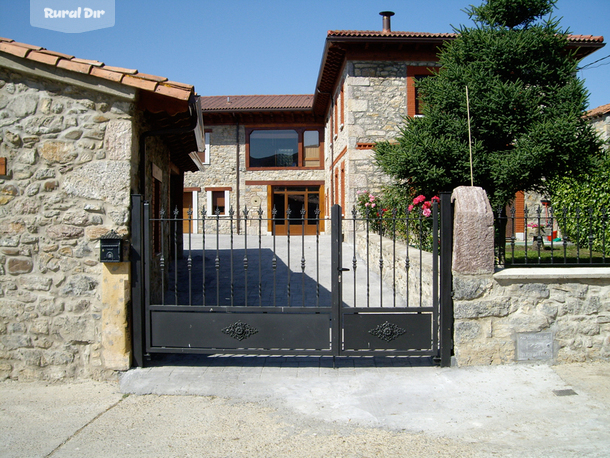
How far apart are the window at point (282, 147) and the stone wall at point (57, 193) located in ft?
58.0

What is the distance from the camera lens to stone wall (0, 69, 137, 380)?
4.61 meters

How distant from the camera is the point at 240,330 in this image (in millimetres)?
4691

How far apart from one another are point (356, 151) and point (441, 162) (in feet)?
18.9

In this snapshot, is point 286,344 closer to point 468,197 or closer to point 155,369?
point 155,369

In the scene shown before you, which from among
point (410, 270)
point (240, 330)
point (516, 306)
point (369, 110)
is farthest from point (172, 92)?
point (369, 110)

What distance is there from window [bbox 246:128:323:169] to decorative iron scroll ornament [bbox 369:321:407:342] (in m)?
18.0

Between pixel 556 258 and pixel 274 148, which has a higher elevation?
pixel 274 148

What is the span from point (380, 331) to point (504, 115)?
5.79m

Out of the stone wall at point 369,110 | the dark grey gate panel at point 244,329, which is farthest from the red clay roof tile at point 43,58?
the stone wall at point 369,110

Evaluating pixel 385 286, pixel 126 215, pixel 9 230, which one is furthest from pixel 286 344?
pixel 385 286

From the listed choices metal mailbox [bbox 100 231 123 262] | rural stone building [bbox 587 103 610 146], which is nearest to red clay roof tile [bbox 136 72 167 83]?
metal mailbox [bbox 100 231 123 262]

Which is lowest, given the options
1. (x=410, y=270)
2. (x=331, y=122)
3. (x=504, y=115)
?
(x=410, y=270)

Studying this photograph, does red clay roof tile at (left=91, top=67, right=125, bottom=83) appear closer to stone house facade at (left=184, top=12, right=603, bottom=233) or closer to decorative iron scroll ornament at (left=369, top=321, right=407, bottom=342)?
decorative iron scroll ornament at (left=369, top=321, right=407, bottom=342)

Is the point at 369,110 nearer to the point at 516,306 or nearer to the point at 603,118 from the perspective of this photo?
the point at 603,118
